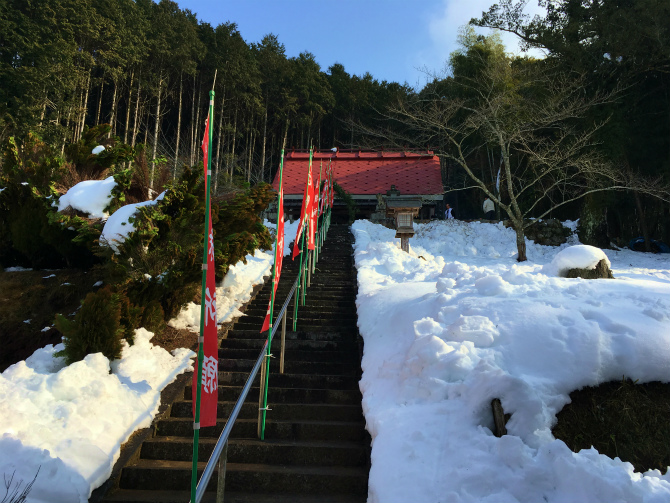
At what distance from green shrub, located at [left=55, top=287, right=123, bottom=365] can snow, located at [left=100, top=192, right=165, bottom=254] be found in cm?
80

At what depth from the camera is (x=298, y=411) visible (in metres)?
4.43

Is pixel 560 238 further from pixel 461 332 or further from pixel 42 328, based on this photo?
pixel 42 328

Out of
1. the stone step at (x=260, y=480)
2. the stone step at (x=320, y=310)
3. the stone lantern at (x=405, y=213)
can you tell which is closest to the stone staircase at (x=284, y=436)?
the stone step at (x=260, y=480)

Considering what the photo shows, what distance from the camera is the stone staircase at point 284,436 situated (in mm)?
3510

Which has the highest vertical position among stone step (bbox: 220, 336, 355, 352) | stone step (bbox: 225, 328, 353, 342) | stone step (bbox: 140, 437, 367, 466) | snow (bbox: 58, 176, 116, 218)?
snow (bbox: 58, 176, 116, 218)

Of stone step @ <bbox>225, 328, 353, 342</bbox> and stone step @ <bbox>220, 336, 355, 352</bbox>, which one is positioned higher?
stone step @ <bbox>225, 328, 353, 342</bbox>

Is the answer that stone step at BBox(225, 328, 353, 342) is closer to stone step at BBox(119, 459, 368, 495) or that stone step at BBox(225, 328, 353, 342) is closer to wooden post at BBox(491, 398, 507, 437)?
stone step at BBox(119, 459, 368, 495)

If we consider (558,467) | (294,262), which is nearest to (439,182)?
(294,262)

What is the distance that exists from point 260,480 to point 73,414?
167 centimetres

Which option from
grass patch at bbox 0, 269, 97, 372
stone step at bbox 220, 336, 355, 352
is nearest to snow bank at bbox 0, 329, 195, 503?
stone step at bbox 220, 336, 355, 352

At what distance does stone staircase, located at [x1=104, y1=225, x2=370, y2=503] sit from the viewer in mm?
3510

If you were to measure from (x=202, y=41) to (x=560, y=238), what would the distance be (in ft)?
66.7

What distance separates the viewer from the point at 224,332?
240 inches

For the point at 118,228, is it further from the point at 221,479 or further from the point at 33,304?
the point at 221,479
